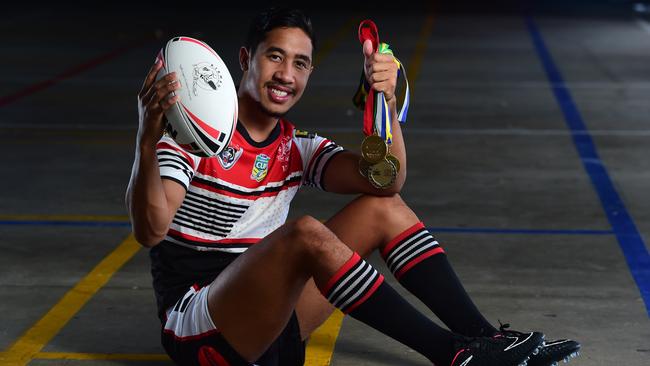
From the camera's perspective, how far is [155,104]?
11.8 ft

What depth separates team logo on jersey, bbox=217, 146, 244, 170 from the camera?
4078 mm

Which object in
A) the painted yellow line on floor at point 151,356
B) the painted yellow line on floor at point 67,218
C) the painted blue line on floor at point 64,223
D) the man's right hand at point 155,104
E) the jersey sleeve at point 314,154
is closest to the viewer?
the man's right hand at point 155,104

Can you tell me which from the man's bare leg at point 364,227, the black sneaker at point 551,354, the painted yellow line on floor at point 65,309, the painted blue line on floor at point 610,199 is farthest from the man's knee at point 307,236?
the painted blue line on floor at point 610,199

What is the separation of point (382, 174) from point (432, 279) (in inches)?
15.8

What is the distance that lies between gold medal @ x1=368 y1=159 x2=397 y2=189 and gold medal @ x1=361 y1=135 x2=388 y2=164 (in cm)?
2

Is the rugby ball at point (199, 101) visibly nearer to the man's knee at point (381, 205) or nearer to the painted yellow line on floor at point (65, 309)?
the man's knee at point (381, 205)

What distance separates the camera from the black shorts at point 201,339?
12.9 ft

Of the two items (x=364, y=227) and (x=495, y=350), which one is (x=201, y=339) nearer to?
(x=364, y=227)

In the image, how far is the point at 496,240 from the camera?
669cm

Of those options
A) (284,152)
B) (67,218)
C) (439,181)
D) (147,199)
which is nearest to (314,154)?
(284,152)

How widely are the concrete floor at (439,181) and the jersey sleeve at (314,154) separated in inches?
29.3

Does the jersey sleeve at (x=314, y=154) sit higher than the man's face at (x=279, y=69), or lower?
lower

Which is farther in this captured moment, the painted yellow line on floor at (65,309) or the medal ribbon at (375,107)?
the painted yellow line on floor at (65,309)

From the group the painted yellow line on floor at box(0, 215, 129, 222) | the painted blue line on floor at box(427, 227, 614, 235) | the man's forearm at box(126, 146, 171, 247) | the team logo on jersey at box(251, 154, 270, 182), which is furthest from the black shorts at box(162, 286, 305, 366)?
the painted yellow line on floor at box(0, 215, 129, 222)
